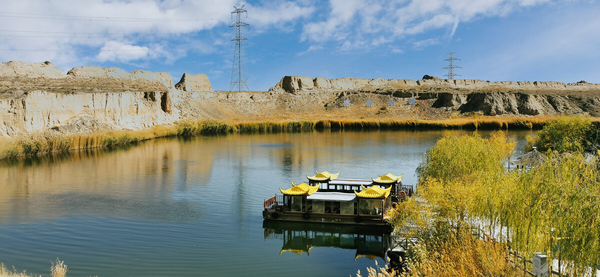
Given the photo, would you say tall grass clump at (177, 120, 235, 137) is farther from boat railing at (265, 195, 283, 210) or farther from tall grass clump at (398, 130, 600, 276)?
tall grass clump at (398, 130, 600, 276)

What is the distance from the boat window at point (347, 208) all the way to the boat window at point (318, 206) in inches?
41.1

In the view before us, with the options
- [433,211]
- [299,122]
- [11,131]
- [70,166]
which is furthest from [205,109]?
[433,211]

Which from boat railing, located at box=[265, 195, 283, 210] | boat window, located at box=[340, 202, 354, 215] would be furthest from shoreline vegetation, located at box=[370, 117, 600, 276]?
boat railing, located at box=[265, 195, 283, 210]

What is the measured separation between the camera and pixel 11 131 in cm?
5462

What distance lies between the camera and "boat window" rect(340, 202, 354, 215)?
23312 mm

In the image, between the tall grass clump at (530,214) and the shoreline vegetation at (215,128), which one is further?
the shoreline vegetation at (215,128)

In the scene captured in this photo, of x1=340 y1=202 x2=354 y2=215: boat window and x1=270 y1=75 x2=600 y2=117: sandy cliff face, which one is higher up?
x1=270 y1=75 x2=600 y2=117: sandy cliff face

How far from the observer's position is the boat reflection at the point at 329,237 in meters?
20.0

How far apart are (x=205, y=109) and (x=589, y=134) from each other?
9321 cm

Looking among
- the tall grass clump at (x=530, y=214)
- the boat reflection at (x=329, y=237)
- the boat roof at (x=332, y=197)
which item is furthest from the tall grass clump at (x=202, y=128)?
the tall grass clump at (x=530, y=214)

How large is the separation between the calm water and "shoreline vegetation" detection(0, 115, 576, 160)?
7043mm

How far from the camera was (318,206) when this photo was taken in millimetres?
23797

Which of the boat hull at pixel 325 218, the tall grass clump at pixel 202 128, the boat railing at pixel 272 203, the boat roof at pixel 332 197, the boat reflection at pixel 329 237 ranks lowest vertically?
the boat reflection at pixel 329 237

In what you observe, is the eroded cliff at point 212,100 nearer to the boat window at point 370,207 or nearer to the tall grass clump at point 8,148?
the tall grass clump at point 8,148
